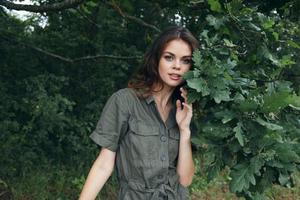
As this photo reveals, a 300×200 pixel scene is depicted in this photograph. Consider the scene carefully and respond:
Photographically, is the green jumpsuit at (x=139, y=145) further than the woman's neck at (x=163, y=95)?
No

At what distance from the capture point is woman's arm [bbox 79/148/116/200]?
2.35 metres

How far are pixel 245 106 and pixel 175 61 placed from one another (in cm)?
55

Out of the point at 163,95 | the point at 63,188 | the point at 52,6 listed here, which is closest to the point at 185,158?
the point at 163,95

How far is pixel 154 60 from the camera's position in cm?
243

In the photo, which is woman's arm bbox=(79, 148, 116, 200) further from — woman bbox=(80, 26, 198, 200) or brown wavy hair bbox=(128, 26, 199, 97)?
brown wavy hair bbox=(128, 26, 199, 97)

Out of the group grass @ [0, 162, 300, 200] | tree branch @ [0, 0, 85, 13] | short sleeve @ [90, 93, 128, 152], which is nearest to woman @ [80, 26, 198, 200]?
short sleeve @ [90, 93, 128, 152]

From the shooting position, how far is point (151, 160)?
2312mm

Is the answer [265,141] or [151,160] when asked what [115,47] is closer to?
[151,160]

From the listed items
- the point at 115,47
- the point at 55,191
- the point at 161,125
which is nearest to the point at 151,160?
the point at 161,125

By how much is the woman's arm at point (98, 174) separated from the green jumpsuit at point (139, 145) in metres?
0.05

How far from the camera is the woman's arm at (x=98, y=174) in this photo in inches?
92.5

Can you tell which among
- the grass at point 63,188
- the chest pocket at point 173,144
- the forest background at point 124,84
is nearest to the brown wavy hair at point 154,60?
the forest background at point 124,84

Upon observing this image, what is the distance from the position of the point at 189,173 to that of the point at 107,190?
11.1 feet

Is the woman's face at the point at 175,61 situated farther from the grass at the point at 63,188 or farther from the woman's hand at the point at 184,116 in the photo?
the grass at the point at 63,188
